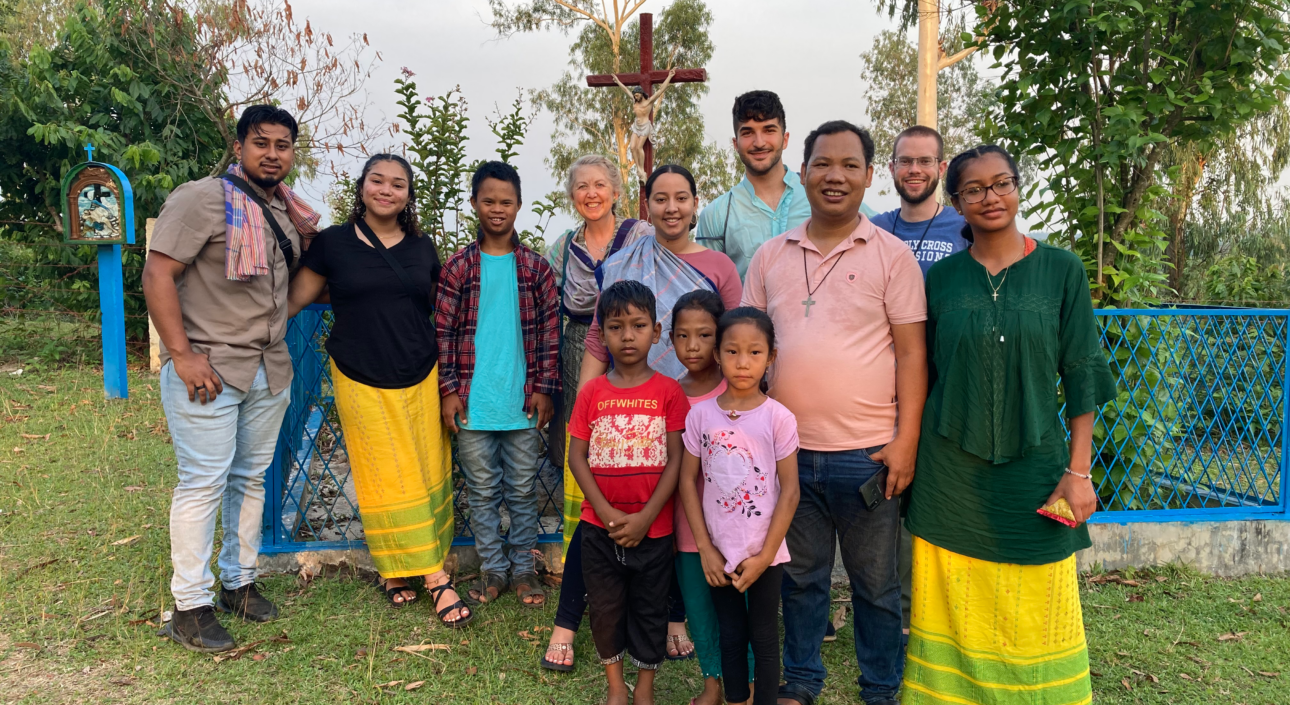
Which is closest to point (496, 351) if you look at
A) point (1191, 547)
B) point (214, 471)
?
point (214, 471)

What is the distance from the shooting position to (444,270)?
3346mm

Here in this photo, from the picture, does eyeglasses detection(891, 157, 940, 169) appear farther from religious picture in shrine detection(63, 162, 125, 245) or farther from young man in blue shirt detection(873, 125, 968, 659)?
religious picture in shrine detection(63, 162, 125, 245)

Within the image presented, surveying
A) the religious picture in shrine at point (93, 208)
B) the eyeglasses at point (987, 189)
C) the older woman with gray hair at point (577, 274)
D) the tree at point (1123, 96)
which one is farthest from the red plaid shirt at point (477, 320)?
the religious picture in shrine at point (93, 208)

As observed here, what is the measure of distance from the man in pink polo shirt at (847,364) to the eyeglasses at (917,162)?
78cm

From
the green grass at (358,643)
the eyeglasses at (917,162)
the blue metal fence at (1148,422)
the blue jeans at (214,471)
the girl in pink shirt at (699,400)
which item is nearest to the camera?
the girl in pink shirt at (699,400)

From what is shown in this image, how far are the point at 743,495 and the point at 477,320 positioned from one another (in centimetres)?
151

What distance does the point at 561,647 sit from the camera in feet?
9.91

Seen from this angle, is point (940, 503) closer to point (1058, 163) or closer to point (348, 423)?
point (348, 423)

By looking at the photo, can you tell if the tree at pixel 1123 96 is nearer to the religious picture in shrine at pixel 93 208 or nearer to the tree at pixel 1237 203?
the religious picture in shrine at pixel 93 208

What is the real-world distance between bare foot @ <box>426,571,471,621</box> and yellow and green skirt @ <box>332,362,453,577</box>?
4 centimetres

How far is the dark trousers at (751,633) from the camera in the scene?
244 cm

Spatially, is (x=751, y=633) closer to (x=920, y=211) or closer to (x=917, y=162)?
(x=920, y=211)

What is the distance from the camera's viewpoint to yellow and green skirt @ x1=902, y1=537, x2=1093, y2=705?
2266 millimetres

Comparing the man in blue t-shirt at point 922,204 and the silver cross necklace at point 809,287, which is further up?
the man in blue t-shirt at point 922,204
